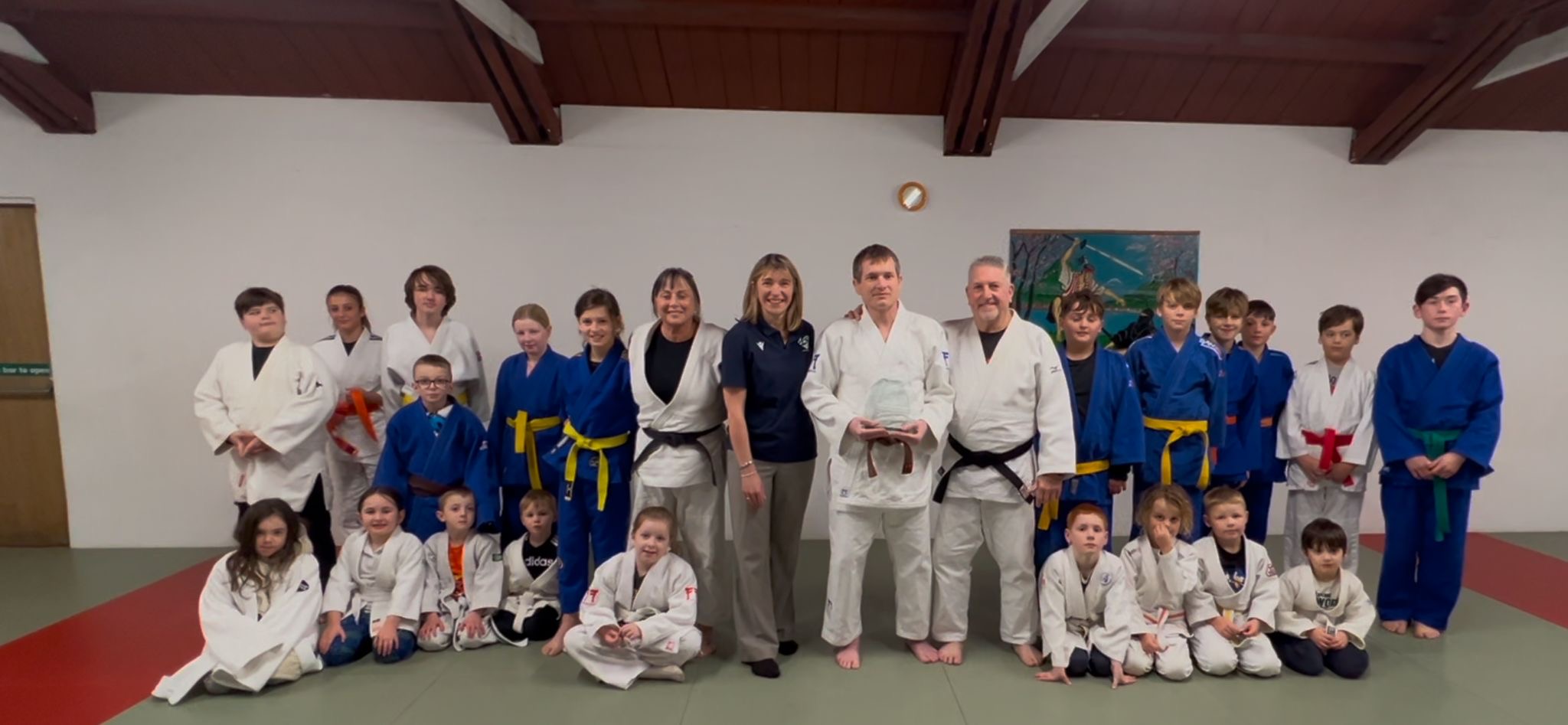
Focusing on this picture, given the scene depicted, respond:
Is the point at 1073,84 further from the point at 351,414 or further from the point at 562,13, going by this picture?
the point at 351,414

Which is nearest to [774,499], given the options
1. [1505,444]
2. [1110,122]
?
[1110,122]

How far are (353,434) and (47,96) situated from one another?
94.2 inches

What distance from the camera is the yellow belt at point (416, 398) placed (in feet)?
10.5

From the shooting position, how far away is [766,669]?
2.50 meters

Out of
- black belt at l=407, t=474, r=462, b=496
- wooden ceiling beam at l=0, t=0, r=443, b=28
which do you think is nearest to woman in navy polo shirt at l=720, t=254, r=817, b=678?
black belt at l=407, t=474, r=462, b=496

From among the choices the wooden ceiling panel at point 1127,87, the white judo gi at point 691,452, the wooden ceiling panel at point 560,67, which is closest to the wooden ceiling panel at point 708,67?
the wooden ceiling panel at point 560,67

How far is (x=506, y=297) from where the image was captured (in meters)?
3.93

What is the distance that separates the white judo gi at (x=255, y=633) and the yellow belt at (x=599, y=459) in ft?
3.18

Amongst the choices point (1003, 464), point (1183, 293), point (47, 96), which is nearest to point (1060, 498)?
point (1003, 464)

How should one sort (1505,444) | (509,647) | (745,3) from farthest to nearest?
1. (1505,444)
2. (745,3)
3. (509,647)

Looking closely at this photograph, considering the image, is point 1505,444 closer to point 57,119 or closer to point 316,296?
point 316,296

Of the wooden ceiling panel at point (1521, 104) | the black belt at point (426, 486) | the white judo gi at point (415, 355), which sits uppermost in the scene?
the wooden ceiling panel at point (1521, 104)

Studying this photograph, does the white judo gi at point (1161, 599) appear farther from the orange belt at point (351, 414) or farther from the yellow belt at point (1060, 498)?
the orange belt at point (351, 414)

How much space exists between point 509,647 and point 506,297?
6.40ft
